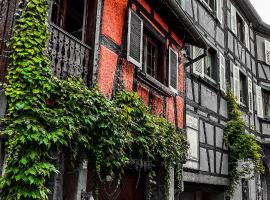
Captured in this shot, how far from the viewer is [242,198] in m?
11.4

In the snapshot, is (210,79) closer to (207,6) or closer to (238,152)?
(207,6)

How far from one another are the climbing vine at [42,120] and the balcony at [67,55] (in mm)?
217

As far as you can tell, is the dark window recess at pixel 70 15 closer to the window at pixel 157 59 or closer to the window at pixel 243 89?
the window at pixel 157 59

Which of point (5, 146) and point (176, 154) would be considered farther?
point (176, 154)

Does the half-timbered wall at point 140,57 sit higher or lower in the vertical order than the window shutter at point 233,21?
lower

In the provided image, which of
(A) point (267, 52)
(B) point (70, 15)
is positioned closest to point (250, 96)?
(A) point (267, 52)

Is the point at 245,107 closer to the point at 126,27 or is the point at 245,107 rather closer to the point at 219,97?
the point at 219,97

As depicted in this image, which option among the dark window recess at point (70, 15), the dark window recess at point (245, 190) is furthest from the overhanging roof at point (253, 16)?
the dark window recess at point (70, 15)

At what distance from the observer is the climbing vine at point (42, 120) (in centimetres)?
370

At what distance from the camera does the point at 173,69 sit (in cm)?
790

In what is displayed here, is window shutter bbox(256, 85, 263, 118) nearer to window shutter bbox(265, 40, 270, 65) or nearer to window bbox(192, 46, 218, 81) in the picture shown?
window shutter bbox(265, 40, 270, 65)

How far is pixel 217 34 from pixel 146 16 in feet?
16.3

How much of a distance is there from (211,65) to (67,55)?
703cm

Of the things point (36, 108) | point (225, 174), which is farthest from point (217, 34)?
point (36, 108)
